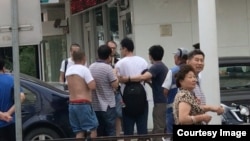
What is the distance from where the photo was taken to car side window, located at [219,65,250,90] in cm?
1086

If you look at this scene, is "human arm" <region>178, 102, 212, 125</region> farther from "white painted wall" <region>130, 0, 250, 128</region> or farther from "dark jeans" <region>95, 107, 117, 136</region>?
"white painted wall" <region>130, 0, 250, 128</region>

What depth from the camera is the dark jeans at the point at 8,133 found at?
827 cm

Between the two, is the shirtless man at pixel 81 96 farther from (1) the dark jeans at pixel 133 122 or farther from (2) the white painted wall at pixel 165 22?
(2) the white painted wall at pixel 165 22

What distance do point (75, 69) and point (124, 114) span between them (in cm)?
128

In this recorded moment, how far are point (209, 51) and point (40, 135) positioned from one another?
124 inches

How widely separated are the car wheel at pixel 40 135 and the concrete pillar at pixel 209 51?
280 cm

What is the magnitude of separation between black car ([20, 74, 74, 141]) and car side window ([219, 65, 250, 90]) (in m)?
2.62

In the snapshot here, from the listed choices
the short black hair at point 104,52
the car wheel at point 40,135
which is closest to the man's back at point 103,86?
the short black hair at point 104,52

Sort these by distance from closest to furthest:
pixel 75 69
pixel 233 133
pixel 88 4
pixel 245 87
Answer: pixel 233 133 < pixel 75 69 < pixel 245 87 < pixel 88 4

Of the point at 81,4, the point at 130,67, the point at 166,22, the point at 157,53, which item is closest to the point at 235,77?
the point at 157,53

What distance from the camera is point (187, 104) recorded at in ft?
21.3

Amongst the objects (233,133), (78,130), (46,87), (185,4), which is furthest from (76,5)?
(233,133)

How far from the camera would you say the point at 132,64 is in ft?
33.3

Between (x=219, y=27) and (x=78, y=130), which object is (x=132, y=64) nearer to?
(x=78, y=130)
